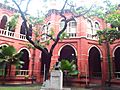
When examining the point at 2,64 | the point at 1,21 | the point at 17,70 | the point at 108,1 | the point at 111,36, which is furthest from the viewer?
the point at 1,21

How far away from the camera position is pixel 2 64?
55.6 ft

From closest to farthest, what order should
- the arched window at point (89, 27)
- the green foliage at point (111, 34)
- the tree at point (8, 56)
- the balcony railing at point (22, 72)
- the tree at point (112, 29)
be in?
the tree at point (112, 29), the green foliage at point (111, 34), the tree at point (8, 56), the balcony railing at point (22, 72), the arched window at point (89, 27)

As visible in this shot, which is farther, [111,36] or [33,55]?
[33,55]

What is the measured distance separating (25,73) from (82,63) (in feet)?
22.5

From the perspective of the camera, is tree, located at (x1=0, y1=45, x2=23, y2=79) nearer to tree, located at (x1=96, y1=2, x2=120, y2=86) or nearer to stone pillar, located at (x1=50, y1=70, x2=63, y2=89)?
stone pillar, located at (x1=50, y1=70, x2=63, y2=89)

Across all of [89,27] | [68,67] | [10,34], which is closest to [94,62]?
A: [89,27]

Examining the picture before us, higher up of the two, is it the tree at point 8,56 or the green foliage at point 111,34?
the green foliage at point 111,34

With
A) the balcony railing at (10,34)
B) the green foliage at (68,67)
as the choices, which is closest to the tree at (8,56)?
the balcony railing at (10,34)

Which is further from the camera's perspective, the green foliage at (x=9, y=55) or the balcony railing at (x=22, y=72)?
the balcony railing at (x=22, y=72)

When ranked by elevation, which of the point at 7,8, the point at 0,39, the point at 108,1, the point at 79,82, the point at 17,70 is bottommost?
the point at 79,82

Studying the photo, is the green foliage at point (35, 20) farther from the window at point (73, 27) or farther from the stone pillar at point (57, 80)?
the window at point (73, 27)

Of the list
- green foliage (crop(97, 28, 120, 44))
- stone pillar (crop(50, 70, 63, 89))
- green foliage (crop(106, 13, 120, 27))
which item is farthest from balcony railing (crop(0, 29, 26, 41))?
green foliage (crop(106, 13, 120, 27))

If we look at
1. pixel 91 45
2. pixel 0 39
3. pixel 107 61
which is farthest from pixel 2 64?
pixel 107 61

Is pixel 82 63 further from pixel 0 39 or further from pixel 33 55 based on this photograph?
pixel 0 39
